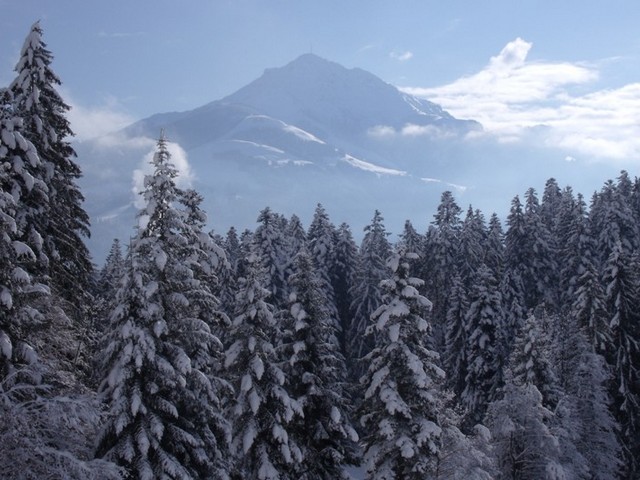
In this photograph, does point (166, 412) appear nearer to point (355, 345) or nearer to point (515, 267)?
point (355, 345)

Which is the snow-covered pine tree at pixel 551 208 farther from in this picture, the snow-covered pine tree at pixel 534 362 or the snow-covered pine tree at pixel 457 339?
the snow-covered pine tree at pixel 534 362

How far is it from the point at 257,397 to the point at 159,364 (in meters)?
5.54

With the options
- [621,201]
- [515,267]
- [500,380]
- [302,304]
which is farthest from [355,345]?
[621,201]

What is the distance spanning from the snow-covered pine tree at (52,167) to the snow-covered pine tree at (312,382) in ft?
26.3

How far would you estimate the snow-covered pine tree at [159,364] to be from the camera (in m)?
15.1

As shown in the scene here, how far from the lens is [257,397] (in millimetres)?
20078

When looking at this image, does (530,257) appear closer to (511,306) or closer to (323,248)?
(511,306)

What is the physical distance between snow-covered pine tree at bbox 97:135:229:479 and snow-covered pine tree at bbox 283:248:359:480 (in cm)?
524

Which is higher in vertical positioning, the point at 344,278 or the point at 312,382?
the point at 344,278

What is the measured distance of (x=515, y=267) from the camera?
5262cm

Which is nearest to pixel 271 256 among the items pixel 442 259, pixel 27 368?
pixel 442 259

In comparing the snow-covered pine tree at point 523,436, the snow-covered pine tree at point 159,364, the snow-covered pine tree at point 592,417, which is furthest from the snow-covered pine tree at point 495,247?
the snow-covered pine tree at point 159,364

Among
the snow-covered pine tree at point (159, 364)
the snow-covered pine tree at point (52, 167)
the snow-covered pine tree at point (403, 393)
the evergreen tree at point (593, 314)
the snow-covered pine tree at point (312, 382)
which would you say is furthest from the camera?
the evergreen tree at point (593, 314)

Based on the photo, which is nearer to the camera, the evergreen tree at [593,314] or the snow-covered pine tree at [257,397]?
the snow-covered pine tree at [257,397]
